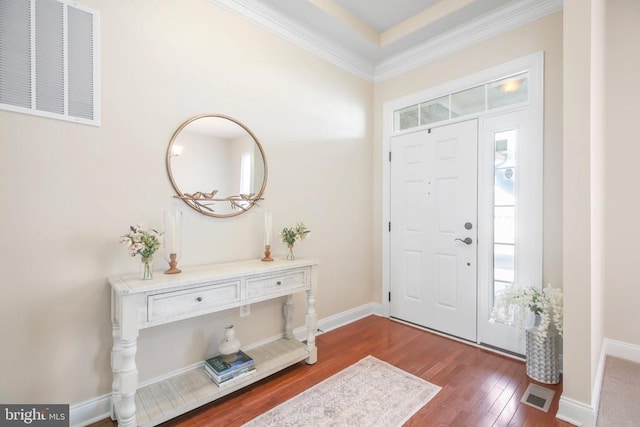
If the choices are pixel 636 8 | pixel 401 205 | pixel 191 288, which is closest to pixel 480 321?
pixel 401 205

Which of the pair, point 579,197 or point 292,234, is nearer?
point 579,197

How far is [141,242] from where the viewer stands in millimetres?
1729

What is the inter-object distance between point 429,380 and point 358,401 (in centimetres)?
63

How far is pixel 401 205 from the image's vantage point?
3.44 meters

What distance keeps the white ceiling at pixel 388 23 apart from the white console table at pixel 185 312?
2.15 m

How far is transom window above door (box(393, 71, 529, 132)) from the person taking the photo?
262 cm

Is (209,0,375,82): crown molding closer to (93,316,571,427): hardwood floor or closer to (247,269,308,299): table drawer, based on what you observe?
(247,269,308,299): table drawer

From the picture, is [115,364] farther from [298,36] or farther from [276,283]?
[298,36]

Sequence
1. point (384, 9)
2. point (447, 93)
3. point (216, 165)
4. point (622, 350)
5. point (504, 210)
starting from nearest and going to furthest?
point (216, 165) → point (622, 350) → point (504, 210) → point (384, 9) → point (447, 93)

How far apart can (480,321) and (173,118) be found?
319 centimetres

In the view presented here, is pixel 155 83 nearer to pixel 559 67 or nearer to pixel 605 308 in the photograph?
pixel 559 67

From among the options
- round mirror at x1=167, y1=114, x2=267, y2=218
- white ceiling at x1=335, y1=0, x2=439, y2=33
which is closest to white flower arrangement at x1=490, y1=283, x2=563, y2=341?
round mirror at x1=167, y1=114, x2=267, y2=218

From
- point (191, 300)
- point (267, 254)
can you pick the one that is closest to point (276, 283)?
point (267, 254)

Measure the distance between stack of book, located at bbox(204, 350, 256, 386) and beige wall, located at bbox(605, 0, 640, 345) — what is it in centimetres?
313
